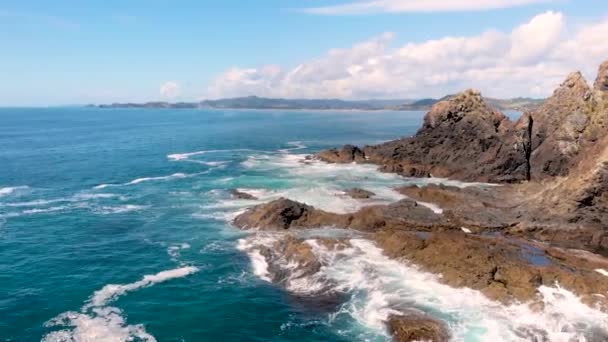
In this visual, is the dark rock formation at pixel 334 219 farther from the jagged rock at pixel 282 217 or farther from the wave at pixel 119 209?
the wave at pixel 119 209

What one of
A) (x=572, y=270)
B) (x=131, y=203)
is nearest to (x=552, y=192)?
(x=572, y=270)

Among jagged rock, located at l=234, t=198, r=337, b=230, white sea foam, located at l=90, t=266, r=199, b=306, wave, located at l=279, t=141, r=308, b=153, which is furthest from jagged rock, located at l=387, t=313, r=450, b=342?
wave, located at l=279, t=141, r=308, b=153

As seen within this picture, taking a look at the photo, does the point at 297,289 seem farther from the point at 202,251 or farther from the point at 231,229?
the point at 231,229

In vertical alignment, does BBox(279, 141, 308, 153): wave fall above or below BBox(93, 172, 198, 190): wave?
above

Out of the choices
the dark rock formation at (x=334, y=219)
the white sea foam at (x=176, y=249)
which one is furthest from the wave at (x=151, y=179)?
the white sea foam at (x=176, y=249)

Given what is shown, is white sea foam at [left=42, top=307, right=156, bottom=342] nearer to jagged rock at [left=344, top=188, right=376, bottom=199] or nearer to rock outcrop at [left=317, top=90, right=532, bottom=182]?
jagged rock at [left=344, top=188, right=376, bottom=199]
